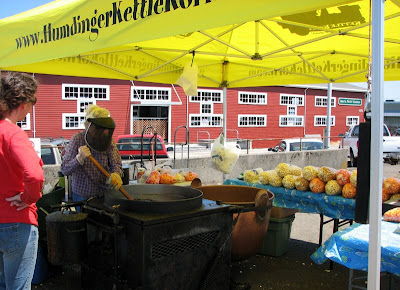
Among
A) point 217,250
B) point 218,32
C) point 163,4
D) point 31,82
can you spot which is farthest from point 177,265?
point 218,32

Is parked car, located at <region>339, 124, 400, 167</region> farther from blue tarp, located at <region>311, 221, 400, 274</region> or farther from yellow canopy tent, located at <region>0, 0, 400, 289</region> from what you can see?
blue tarp, located at <region>311, 221, 400, 274</region>

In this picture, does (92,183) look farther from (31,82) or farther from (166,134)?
(166,134)

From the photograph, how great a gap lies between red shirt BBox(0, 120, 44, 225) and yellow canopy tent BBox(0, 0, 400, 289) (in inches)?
46.1

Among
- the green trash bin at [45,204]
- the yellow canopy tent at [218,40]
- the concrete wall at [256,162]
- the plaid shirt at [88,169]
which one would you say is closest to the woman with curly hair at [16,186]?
the yellow canopy tent at [218,40]

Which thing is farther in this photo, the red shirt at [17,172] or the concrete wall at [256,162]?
the concrete wall at [256,162]

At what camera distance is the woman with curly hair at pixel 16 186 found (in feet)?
7.22

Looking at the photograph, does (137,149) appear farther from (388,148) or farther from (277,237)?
(388,148)

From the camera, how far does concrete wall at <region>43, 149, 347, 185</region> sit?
9.53 metres

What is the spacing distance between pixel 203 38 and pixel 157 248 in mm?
3534

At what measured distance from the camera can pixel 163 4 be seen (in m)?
2.74

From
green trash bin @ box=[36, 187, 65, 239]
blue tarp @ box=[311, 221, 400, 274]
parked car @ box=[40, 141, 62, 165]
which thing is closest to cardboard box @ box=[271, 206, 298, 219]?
blue tarp @ box=[311, 221, 400, 274]

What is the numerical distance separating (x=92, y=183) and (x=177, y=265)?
1.69 metres

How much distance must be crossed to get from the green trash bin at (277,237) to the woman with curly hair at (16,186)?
10.4 feet

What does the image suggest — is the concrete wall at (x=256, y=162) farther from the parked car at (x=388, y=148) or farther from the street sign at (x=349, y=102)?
the street sign at (x=349, y=102)
